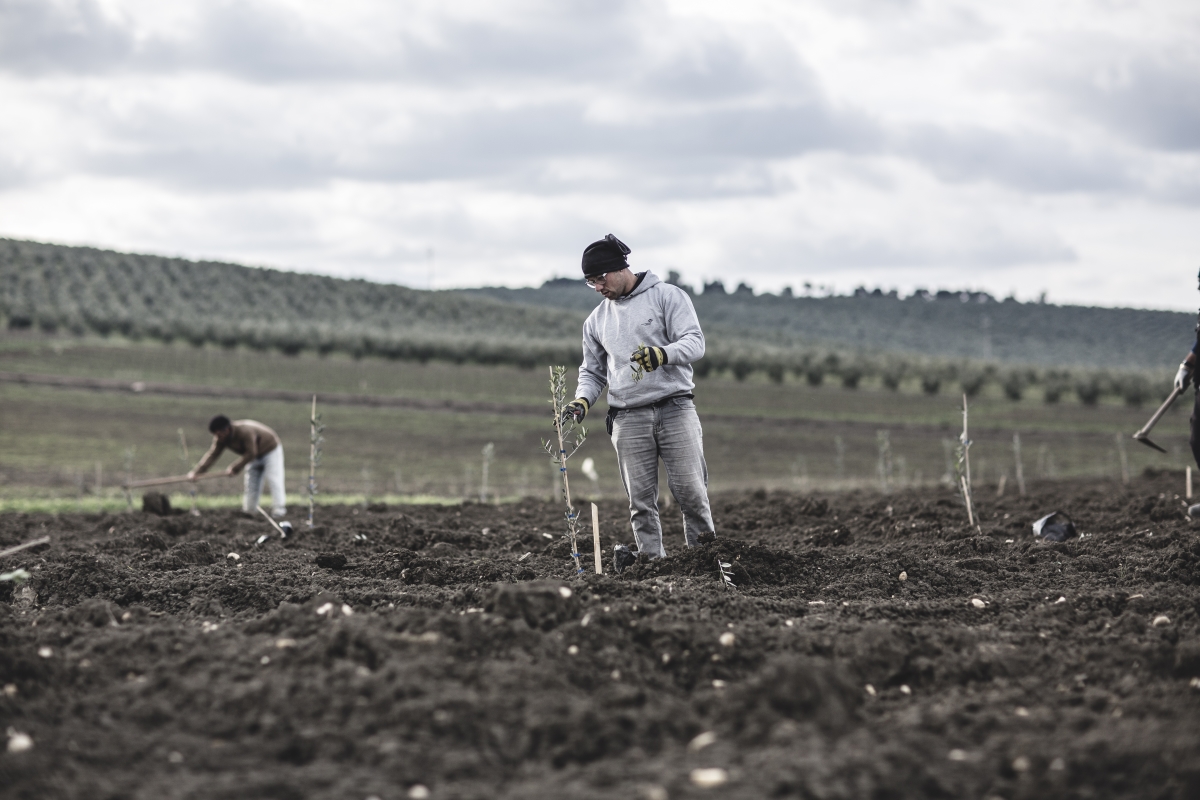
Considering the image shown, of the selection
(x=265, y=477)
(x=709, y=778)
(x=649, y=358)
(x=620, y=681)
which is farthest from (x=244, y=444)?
(x=709, y=778)

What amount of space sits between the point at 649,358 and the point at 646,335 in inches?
21.6

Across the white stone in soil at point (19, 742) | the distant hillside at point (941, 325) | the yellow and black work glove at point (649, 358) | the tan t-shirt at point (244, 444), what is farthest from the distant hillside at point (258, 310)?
the white stone in soil at point (19, 742)

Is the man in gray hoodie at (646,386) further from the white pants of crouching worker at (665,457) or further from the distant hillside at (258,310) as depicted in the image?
the distant hillside at (258,310)

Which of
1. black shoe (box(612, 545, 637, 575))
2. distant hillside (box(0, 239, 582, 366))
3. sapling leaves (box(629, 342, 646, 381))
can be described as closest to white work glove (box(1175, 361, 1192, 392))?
sapling leaves (box(629, 342, 646, 381))

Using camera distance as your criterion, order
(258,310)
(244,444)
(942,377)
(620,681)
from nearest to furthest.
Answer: (620,681)
(244,444)
(942,377)
(258,310)

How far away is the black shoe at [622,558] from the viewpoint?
6.63 metres

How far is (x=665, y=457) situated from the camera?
659cm

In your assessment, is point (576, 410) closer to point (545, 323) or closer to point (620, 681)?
point (620, 681)

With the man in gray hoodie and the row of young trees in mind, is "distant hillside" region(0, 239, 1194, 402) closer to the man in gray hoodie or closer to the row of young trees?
the row of young trees

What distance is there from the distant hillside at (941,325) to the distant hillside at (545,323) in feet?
0.79

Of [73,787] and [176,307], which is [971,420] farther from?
[176,307]

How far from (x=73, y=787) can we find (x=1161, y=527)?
7681mm

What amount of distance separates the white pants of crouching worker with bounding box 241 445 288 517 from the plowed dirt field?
5057 millimetres

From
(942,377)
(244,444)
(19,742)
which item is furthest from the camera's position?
(942,377)
